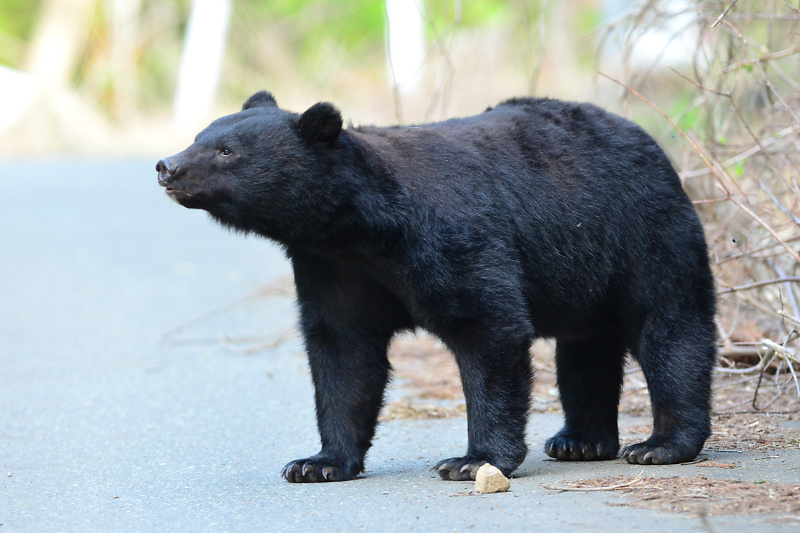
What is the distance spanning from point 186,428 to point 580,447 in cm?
223

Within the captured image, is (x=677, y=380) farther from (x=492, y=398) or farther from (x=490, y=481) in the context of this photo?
(x=490, y=481)

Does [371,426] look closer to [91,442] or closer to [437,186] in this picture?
[437,186]

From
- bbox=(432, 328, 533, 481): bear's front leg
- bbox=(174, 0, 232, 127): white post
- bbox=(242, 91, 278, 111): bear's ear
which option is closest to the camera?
bbox=(432, 328, 533, 481): bear's front leg

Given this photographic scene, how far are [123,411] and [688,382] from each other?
11.0 ft

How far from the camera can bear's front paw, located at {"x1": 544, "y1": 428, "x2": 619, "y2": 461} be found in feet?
15.8

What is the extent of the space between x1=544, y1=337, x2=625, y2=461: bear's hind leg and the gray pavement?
0.54 ft

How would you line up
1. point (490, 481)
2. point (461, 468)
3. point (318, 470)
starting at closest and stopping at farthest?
point (490, 481)
point (461, 468)
point (318, 470)

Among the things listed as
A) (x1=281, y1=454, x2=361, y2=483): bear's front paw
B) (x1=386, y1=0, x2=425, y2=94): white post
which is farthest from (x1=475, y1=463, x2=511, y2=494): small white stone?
(x1=386, y1=0, x2=425, y2=94): white post

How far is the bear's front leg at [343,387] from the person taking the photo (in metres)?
4.54

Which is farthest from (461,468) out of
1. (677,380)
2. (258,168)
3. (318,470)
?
(258,168)

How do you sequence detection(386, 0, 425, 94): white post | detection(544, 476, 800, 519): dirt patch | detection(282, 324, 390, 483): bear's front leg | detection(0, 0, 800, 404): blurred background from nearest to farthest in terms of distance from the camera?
detection(544, 476, 800, 519): dirt patch < detection(282, 324, 390, 483): bear's front leg < detection(0, 0, 800, 404): blurred background < detection(386, 0, 425, 94): white post

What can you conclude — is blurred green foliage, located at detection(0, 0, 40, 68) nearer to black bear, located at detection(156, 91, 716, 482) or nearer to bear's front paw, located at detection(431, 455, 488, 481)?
black bear, located at detection(156, 91, 716, 482)

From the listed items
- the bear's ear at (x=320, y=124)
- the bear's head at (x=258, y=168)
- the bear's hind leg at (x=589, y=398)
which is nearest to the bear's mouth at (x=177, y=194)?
the bear's head at (x=258, y=168)

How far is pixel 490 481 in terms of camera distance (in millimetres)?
3930
